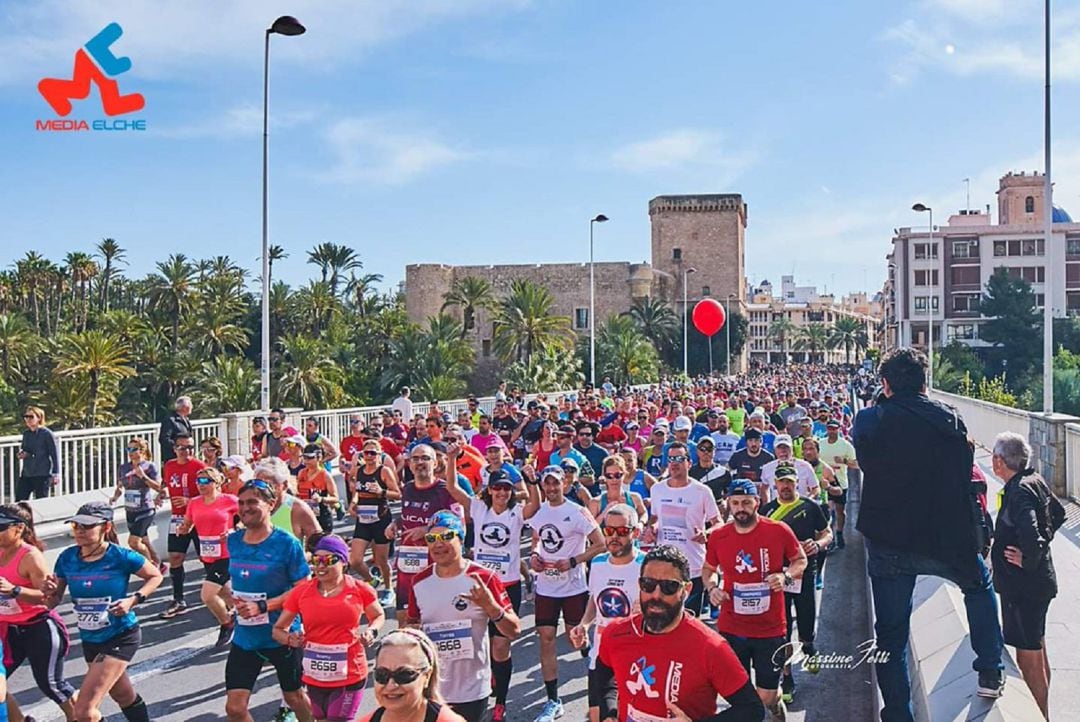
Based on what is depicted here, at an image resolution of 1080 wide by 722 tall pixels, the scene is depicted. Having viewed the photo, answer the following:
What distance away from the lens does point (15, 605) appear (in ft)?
19.7

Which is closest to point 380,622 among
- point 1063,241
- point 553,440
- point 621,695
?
point 621,695

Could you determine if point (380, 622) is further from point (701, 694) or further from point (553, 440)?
point (553, 440)

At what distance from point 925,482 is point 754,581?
170 cm

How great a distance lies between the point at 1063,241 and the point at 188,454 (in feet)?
285

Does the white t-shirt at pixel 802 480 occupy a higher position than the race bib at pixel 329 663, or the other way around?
the white t-shirt at pixel 802 480

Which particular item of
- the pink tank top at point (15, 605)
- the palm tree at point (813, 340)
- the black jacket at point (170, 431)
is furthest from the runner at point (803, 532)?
the palm tree at point (813, 340)

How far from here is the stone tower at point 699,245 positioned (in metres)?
85.3

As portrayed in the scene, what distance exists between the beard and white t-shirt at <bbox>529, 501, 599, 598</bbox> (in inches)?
130

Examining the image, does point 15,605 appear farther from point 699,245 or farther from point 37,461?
point 699,245

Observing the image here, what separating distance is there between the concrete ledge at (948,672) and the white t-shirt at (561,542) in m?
2.29

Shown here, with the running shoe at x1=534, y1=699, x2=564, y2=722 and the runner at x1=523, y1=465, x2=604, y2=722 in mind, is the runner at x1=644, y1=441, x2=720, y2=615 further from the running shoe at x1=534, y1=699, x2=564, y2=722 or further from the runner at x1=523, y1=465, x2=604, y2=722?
the running shoe at x1=534, y1=699, x2=564, y2=722

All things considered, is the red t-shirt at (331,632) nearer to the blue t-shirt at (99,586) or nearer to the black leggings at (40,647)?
the blue t-shirt at (99,586)

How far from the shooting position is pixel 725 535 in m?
6.27

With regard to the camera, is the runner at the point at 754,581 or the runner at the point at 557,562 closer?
the runner at the point at 754,581
